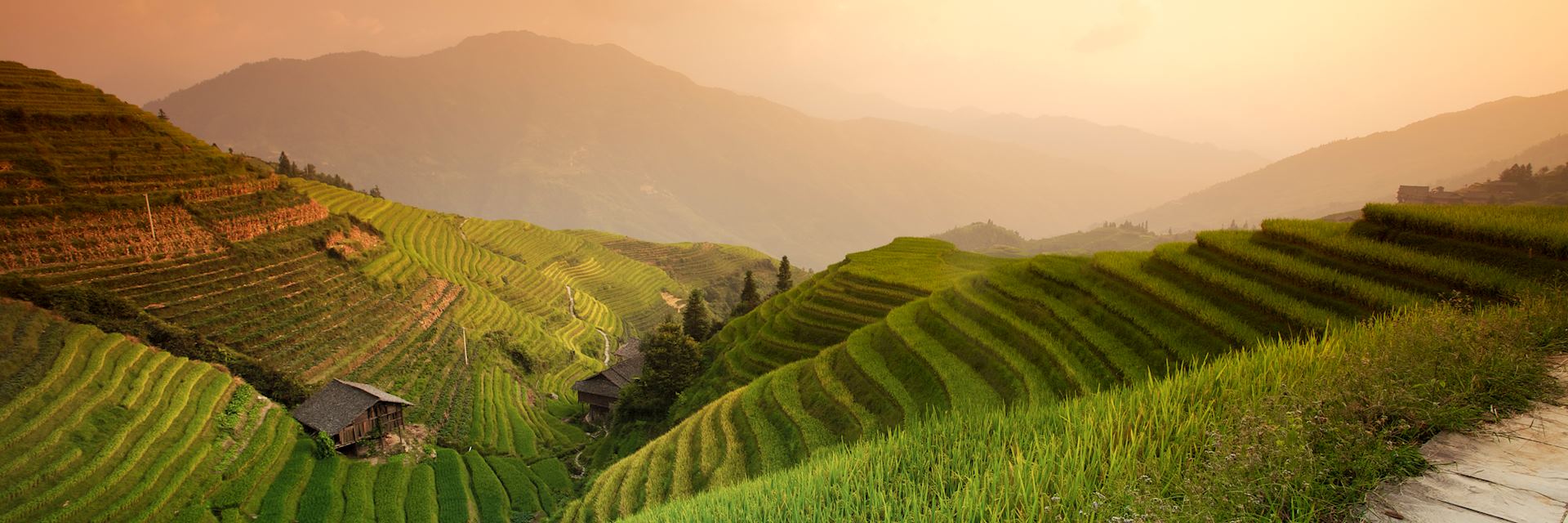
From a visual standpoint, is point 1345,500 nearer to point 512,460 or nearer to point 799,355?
point 799,355

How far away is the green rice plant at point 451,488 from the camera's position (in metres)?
22.1

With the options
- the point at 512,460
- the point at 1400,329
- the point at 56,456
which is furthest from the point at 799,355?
the point at 56,456

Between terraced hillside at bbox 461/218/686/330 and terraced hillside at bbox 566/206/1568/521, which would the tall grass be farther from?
terraced hillside at bbox 461/218/686/330

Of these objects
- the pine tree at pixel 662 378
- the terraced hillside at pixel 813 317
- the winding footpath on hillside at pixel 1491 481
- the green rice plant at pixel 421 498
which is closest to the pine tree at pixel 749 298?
the terraced hillside at pixel 813 317

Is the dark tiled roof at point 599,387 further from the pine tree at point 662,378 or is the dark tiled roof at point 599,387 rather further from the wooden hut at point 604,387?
the pine tree at point 662,378

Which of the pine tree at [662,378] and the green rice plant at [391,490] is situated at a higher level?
the pine tree at [662,378]

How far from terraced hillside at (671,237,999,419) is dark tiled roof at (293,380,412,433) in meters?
13.1

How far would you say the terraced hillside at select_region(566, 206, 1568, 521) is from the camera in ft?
32.3

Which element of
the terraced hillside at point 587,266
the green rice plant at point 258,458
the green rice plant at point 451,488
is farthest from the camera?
the terraced hillside at point 587,266

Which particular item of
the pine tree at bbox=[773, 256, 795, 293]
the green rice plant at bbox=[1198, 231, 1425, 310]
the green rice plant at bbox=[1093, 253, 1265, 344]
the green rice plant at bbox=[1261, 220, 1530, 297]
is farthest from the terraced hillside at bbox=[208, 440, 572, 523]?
the green rice plant at bbox=[1261, 220, 1530, 297]

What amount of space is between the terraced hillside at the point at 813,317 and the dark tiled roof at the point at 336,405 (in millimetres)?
13085

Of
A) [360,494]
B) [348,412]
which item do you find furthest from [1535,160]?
[348,412]

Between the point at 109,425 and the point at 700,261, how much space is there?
345ft

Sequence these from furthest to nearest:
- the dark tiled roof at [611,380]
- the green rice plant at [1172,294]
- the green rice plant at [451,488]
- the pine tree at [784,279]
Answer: the pine tree at [784,279], the dark tiled roof at [611,380], the green rice plant at [451,488], the green rice plant at [1172,294]
